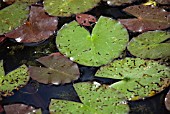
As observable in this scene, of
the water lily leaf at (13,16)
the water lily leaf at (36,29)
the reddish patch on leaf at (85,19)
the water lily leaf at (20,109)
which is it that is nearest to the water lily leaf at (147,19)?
the reddish patch on leaf at (85,19)

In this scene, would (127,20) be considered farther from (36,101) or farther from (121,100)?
(36,101)

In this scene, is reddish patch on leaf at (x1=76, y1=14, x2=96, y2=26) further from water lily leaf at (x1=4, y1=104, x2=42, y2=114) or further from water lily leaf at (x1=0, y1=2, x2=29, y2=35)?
water lily leaf at (x1=4, y1=104, x2=42, y2=114)

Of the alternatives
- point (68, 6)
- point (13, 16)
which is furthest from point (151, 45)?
point (13, 16)

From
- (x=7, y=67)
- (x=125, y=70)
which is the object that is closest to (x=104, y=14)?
(x=125, y=70)

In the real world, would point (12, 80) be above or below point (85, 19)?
below

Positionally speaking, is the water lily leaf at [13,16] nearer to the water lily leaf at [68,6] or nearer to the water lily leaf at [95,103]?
the water lily leaf at [68,6]

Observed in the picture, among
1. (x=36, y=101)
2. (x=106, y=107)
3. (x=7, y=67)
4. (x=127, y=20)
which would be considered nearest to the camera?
(x=106, y=107)

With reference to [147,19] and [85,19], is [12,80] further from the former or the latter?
[147,19]
